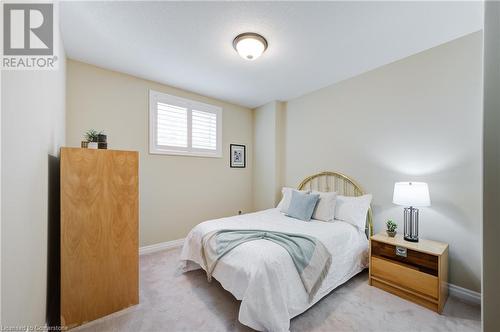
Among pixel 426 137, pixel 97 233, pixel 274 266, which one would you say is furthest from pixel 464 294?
pixel 97 233

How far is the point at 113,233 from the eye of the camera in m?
1.82

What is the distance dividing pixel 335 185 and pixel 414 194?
3.94ft

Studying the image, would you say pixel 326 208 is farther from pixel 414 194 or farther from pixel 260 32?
pixel 260 32

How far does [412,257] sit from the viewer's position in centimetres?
202

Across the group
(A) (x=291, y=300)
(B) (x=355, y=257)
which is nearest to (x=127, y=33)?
(A) (x=291, y=300)

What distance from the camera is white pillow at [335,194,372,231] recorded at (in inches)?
101

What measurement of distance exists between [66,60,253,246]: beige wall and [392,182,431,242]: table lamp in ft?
9.22

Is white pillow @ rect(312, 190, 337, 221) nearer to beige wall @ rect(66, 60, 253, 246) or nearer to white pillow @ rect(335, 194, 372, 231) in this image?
white pillow @ rect(335, 194, 372, 231)

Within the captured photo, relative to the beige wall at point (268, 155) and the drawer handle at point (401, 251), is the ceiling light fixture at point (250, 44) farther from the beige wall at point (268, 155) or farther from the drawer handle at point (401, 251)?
the drawer handle at point (401, 251)

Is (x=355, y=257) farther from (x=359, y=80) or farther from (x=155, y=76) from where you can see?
(x=155, y=76)

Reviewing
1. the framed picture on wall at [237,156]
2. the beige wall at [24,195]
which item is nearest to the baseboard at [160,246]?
the beige wall at [24,195]

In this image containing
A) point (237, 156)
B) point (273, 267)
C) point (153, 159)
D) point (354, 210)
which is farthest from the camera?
point (237, 156)

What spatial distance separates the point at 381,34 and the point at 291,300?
8.71ft

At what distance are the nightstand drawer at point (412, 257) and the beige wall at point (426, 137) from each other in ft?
1.52
